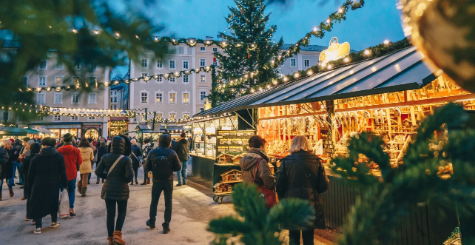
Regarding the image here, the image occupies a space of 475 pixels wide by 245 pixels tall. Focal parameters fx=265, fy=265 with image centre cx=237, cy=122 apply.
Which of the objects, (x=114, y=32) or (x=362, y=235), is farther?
(x=114, y=32)

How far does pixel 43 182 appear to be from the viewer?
187 inches

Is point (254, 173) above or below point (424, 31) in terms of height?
below

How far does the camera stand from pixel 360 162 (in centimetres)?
63

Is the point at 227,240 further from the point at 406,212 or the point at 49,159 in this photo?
the point at 49,159

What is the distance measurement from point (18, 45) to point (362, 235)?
3.15ft

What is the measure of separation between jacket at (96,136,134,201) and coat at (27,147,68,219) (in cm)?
121

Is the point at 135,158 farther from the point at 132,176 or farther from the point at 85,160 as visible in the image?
the point at 132,176

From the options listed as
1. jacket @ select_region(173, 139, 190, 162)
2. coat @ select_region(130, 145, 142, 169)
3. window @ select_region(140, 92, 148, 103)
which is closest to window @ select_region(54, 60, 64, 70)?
jacket @ select_region(173, 139, 190, 162)

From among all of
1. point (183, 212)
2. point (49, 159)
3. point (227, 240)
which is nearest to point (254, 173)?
point (183, 212)

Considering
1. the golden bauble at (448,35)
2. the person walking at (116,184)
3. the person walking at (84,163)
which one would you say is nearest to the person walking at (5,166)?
the person walking at (84,163)

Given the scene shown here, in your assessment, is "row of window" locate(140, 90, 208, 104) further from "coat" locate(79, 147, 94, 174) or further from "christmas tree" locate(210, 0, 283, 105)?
"coat" locate(79, 147, 94, 174)

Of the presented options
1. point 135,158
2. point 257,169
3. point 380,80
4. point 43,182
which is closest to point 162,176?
point 257,169

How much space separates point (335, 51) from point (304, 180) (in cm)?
593

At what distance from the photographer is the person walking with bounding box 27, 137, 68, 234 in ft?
15.5
